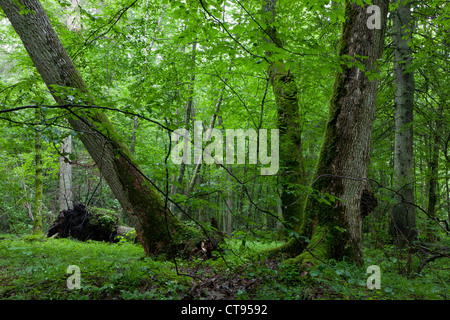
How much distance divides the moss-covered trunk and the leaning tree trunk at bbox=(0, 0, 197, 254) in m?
2.58

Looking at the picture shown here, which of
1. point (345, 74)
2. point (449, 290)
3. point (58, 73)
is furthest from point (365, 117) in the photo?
point (58, 73)

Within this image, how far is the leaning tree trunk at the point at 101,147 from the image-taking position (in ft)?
13.3

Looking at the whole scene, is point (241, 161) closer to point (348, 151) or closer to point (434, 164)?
point (348, 151)

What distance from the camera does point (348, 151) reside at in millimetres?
4328

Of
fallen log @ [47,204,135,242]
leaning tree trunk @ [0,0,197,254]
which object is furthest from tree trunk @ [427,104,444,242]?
fallen log @ [47,204,135,242]

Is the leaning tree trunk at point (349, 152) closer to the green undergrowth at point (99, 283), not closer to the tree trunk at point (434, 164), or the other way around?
the green undergrowth at point (99, 283)

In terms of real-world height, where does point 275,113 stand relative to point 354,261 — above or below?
above

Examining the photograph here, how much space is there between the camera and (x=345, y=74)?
4.54 m

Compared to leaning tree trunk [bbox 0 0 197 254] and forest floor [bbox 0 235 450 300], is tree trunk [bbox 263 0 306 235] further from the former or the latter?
leaning tree trunk [bbox 0 0 197 254]

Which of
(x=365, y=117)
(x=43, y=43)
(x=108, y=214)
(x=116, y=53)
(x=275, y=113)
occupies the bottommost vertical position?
(x=108, y=214)

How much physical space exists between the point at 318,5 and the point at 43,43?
4.14 metres
